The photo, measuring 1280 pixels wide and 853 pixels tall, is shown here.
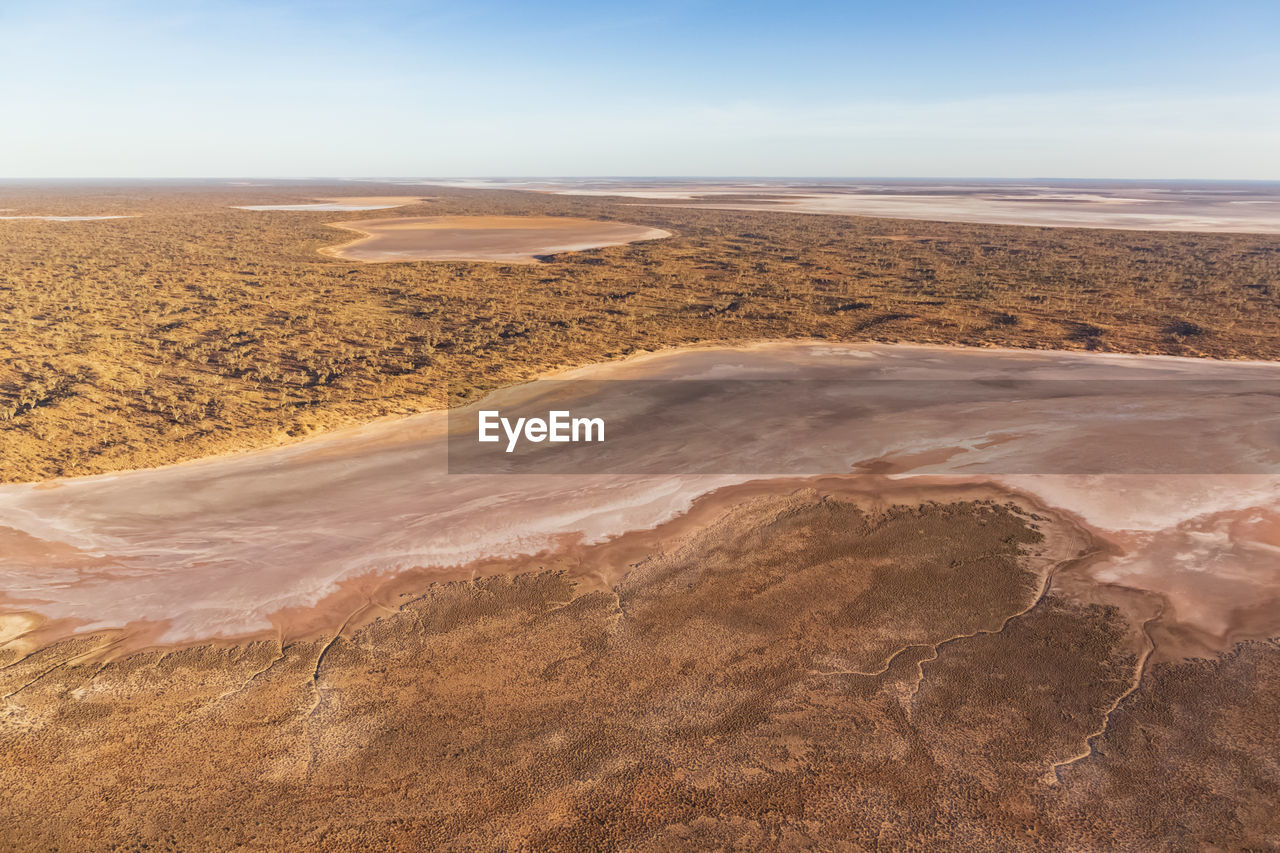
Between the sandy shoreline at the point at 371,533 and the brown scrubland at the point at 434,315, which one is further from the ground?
the brown scrubland at the point at 434,315

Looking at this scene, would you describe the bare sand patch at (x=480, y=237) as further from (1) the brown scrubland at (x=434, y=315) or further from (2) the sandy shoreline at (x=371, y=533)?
(2) the sandy shoreline at (x=371, y=533)

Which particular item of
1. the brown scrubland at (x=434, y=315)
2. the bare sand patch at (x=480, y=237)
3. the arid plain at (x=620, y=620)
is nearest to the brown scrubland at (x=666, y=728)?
the arid plain at (x=620, y=620)

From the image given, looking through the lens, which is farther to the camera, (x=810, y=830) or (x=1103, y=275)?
(x=1103, y=275)

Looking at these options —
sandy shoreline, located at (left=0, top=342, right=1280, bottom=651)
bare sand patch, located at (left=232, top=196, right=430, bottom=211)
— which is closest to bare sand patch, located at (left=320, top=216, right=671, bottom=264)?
bare sand patch, located at (left=232, top=196, right=430, bottom=211)

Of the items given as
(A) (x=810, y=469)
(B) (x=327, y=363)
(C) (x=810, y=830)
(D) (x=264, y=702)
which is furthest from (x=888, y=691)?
(B) (x=327, y=363)

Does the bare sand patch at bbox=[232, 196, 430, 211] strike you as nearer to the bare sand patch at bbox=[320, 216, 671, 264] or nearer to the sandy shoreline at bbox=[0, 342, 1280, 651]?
the bare sand patch at bbox=[320, 216, 671, 264]

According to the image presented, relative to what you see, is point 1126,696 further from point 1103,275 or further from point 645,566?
point 1103,275
